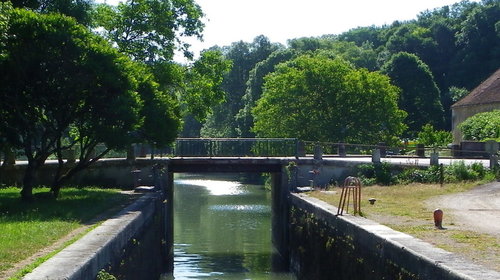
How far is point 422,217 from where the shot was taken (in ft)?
61.3

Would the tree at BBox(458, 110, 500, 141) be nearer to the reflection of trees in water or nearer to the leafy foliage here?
the leafy foliage

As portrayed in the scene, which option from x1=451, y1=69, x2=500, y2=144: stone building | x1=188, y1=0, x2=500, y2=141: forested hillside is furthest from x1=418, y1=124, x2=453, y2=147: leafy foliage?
x1=188, y1=0, x2=500, y2=141: forested hillside

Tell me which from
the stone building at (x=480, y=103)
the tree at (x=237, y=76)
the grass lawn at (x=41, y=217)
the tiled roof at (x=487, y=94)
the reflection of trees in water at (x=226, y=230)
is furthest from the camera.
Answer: the tree at (x=237, y=76)

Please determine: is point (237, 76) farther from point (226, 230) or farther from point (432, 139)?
point (226, 230)

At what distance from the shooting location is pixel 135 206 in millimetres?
22953

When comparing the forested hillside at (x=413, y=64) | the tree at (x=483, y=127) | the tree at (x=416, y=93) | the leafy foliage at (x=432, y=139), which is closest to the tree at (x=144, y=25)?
A: the tree at (x=483, y=127)

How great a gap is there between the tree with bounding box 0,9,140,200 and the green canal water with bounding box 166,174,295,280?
22.0 ft

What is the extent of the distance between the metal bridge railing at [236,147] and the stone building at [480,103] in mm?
20995

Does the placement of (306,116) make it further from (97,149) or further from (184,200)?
(97,149)

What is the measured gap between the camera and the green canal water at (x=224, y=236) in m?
28.1

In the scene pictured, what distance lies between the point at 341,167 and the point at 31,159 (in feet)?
50.1

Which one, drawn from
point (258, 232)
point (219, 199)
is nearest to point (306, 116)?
point (219, 199)

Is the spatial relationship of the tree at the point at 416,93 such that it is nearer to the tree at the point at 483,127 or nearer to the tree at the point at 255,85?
the tree at the point at 255,85

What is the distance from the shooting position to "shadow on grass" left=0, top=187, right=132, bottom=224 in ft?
61.5
